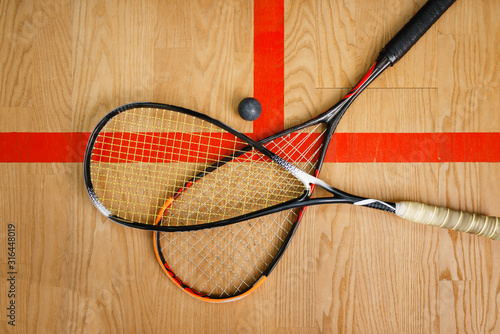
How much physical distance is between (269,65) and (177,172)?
64 centimetres

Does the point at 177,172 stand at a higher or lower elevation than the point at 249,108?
lower

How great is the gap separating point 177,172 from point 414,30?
1.19 metres

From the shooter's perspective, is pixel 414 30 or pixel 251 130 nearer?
pixel 414 30

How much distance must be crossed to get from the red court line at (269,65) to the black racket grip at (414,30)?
1.46 ft

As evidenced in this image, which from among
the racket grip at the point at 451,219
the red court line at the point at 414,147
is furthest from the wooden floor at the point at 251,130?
the racket grip at the point at 451,219

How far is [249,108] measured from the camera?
4.50ft

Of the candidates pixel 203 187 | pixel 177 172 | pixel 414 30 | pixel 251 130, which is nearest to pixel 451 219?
pixel 414 30

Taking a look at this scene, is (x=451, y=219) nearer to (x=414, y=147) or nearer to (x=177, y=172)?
(x=414, y=147)

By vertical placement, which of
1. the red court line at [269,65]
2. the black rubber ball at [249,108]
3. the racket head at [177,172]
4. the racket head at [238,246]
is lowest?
the racket head at [238,246]

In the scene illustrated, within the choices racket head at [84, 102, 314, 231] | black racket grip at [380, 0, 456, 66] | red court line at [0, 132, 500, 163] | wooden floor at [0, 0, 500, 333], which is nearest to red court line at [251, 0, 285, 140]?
wooden floor at [0, 0, 500, 333]

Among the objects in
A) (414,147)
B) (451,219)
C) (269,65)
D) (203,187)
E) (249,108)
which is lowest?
(451,219)

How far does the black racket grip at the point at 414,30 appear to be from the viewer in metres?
1.33

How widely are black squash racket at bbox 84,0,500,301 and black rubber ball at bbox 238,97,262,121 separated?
0.12m

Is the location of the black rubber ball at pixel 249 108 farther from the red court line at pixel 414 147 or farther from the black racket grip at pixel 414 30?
the black racket grip at pixel 414 30
